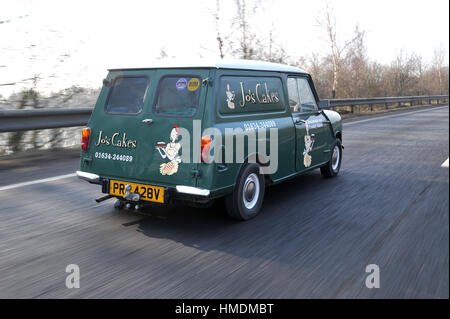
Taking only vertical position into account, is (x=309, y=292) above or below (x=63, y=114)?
below

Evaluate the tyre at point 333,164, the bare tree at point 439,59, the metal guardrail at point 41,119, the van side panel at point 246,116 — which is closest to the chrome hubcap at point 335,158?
the tyre at point 333,164

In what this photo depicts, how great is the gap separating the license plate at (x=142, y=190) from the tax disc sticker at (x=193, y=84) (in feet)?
3.63

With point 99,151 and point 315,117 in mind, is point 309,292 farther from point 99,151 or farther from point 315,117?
point 315,117

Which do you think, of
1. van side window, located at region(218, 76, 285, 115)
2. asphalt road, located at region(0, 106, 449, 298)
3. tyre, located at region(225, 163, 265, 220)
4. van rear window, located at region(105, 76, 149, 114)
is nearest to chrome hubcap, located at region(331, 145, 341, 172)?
asphalt road, located at region(0, 106, 449, 298)

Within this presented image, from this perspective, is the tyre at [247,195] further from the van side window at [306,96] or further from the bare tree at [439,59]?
the bare tree at [439,59]

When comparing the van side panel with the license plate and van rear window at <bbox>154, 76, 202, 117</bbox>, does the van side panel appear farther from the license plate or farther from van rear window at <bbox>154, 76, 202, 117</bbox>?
the license plate

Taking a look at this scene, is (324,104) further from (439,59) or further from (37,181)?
(439,59)

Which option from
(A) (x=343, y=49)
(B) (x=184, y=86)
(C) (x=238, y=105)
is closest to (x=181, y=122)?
(B) (x=184, y=86)

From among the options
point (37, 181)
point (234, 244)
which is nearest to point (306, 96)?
point (234, 244)

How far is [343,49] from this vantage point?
35281mm

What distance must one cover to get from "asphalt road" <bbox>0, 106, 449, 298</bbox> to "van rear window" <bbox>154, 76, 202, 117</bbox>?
1.24m

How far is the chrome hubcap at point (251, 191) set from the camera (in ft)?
16.6
